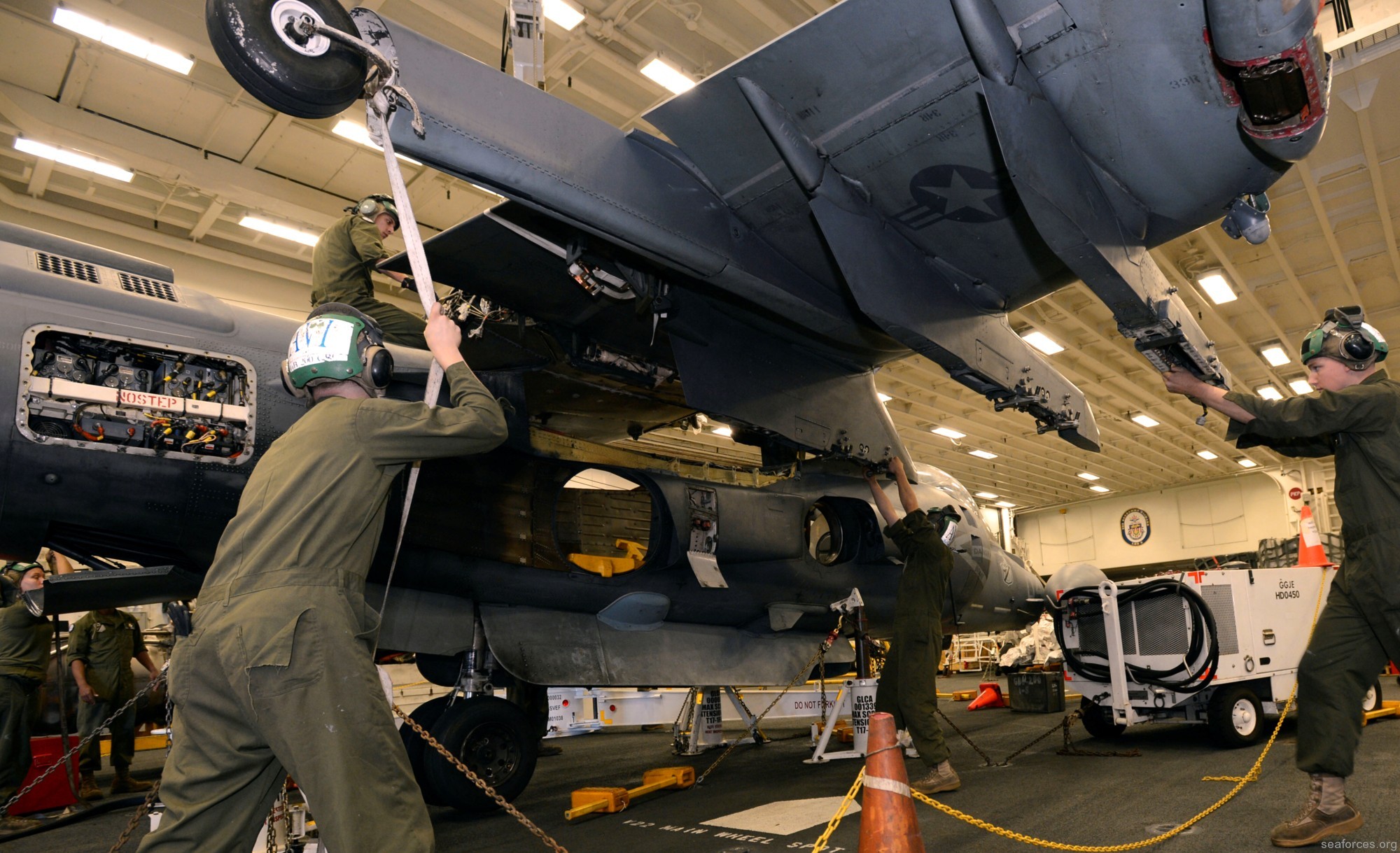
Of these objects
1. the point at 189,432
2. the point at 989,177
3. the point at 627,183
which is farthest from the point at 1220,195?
the point at 189,432

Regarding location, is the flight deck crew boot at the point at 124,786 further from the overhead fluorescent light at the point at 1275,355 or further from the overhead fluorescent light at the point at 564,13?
the overhead fluorescent light at the point at 1275,355

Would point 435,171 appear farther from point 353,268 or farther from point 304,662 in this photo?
point 304,662

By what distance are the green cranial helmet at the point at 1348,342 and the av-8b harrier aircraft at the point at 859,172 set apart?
0.68m

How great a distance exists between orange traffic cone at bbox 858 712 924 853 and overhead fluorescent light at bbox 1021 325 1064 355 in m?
13.4

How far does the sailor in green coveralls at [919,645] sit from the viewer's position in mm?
5387

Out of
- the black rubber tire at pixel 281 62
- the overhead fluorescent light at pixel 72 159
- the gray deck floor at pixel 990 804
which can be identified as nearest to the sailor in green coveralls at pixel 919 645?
the gray deck floor at pixel 990 804

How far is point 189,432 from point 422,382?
1251 millimetres

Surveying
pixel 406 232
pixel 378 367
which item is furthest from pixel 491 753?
pixel 406 232

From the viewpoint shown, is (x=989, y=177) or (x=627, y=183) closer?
(x=627, y=183)

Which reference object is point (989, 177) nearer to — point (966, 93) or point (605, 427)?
point (966, 93)

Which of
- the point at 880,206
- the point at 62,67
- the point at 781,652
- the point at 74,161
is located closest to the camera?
the point at 880,206

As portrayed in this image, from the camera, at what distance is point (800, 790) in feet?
18.6

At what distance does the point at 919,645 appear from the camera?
5840 millimetres

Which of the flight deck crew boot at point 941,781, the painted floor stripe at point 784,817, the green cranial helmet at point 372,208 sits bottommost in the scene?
the painted floor stripe at point 784,817
